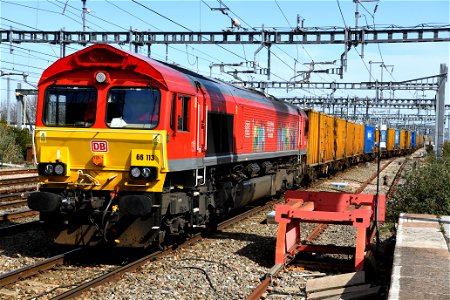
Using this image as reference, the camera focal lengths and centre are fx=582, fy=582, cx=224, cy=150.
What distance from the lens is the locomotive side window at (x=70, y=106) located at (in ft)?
31.2

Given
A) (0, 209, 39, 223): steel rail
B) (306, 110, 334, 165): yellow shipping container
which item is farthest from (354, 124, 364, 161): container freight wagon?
(0, 209, 39, 223): steel rail

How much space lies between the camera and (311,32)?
21.7 meters

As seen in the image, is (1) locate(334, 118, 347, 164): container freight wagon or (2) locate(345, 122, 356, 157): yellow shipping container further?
(2) locate(345, 122, 356, 157): yellow shipping container

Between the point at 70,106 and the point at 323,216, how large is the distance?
4.49 meters

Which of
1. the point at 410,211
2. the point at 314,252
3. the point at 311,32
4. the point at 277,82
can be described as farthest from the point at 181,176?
the point at 277,82

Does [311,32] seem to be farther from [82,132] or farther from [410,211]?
[82,132]

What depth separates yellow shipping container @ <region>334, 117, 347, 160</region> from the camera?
31.1 m

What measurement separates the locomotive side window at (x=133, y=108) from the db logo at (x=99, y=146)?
0.32 m

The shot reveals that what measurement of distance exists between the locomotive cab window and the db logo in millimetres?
1095

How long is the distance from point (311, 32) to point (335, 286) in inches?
599

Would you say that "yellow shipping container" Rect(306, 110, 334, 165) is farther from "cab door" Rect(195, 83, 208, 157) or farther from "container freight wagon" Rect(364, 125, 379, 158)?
"container freight wagon" Rect(364, 125, 379, 158)

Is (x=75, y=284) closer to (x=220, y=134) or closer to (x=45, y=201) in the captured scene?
(x=45, y=201)

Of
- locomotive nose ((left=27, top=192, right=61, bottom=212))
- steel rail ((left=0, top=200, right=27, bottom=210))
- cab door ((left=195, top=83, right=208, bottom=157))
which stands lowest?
steel rail ((left=0, top=200, right=27, bottom=210))

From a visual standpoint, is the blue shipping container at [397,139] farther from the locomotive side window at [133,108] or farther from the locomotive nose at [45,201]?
the locomotive nose at [45,201]
